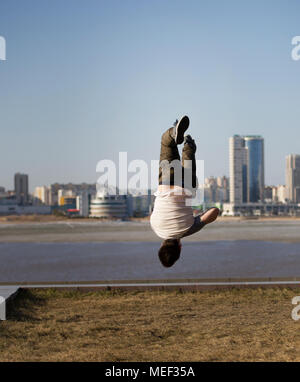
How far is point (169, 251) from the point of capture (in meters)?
5.34

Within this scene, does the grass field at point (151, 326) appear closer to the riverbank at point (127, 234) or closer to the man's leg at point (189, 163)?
the man's leg at point (189, 163)

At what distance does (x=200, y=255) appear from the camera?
3559 cm

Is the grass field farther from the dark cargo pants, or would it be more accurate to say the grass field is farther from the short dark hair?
the dark cargo pants

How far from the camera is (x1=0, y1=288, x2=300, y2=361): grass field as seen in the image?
39.6ft

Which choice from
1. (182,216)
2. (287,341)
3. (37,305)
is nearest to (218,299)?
(287,341)

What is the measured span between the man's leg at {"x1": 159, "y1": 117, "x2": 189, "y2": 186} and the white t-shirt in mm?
98

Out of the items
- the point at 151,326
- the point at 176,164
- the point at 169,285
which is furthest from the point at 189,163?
the point at 169,285

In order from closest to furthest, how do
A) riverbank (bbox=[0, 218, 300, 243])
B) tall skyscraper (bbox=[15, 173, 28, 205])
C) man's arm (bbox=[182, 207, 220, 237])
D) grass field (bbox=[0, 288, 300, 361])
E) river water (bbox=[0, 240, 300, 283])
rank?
man's arm (bbox=[182, 207, 220, 237])
grass field (bbox=[0, 288, 300, 361])
river water (bbox=[0, 240, 300, 283])
riverbank (bbox=[0, 218, 300, 243])
tall skyscraper (bbox=[15, 173, 28, 205])

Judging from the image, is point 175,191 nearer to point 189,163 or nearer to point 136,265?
point 189,163

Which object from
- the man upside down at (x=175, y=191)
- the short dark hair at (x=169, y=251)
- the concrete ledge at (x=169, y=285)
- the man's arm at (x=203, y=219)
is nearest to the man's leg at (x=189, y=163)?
the man upside down at (x=175, y=191)

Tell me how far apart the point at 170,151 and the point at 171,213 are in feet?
2.07

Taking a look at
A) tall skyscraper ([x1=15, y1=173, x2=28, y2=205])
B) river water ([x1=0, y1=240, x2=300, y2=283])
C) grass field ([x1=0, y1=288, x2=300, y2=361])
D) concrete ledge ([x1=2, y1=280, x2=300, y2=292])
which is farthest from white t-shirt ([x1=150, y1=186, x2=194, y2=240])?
tall skyscraper ([x1=15, y1=173, x2=28, y2=205])

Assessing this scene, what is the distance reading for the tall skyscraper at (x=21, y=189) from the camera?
178m

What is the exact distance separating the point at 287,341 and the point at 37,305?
27.1ft
